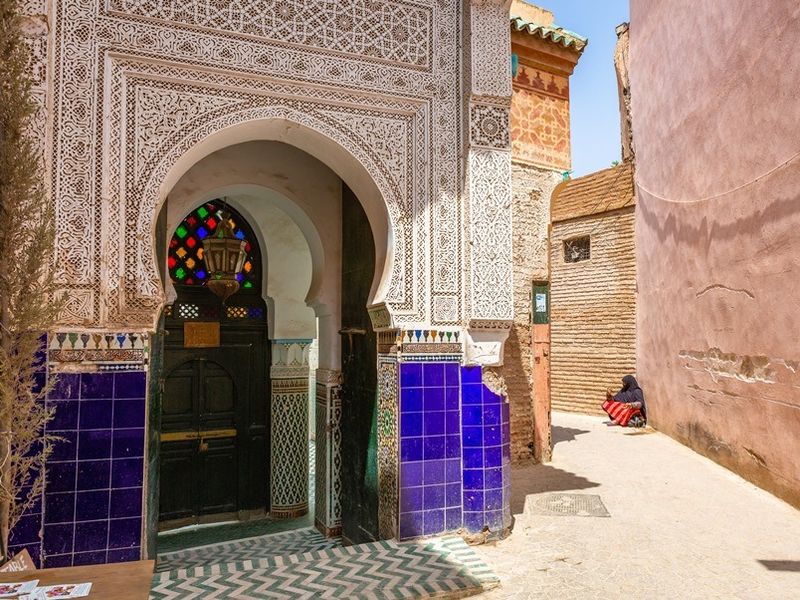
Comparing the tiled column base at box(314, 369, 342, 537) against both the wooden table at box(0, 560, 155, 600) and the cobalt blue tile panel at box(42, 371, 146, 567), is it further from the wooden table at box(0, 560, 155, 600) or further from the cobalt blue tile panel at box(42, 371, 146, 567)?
the wooden table at box(0, 560, 155, 600)

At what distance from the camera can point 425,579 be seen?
334cm

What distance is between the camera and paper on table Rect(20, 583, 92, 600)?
1.90 m

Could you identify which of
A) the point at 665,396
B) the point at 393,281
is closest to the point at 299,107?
the point at 393,281

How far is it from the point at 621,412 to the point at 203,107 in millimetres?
8459

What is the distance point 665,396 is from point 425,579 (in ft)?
22.2

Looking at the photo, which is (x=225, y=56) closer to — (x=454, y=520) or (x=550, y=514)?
(x=454, y=520)

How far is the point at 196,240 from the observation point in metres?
5.93

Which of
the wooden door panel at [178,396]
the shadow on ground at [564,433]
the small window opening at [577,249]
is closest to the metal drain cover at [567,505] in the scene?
the shadow on ground at [564,433]

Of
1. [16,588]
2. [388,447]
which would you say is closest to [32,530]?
[16,588]

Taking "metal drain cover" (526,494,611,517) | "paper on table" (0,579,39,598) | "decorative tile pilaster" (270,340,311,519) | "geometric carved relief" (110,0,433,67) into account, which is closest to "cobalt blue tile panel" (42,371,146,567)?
"paper on table" (0,579,39,598)

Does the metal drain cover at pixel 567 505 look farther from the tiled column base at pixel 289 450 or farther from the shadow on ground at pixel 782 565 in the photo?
the tiled column base at pixel 289 450

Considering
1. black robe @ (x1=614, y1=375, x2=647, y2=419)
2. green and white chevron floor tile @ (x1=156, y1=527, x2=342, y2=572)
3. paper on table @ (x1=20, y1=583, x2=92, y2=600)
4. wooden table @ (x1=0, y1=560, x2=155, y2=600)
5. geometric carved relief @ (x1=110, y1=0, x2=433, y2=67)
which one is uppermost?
geometric carved relief @ (x1=110, y1=0, x2=433, y2=67)

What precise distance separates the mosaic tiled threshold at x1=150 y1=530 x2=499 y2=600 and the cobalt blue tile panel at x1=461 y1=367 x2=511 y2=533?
302 mm

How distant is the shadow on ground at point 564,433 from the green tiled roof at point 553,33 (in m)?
5.12
